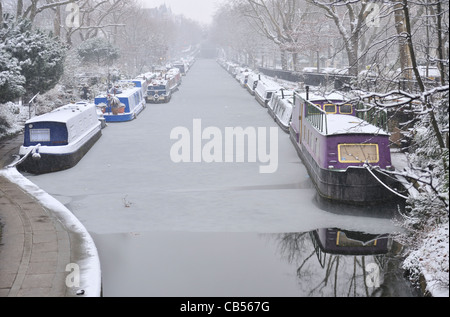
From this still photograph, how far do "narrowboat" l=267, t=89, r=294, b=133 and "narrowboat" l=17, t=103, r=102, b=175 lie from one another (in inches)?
466

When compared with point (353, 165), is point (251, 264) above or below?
below

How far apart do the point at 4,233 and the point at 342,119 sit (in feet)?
42.3

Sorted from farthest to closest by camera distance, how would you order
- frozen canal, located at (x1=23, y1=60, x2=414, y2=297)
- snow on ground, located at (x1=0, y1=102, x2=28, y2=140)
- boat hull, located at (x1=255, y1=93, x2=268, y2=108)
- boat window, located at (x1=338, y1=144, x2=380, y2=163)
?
boat hull, located at (x1=255, y1=93, x2=268, y2=108) < snow on ground, located at (x1=0, y1=102, x2=28, y2=140) < boat window, located at (x1=338, y1=144, x2=380, y2=163) < frozen canal, located at (x1=23, y1=60, x2=414, y2=297)

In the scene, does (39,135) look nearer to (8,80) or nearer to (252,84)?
(8,80)

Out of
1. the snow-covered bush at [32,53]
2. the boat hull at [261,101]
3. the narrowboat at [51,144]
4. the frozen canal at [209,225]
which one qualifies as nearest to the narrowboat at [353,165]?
the frozen canal at [209,225]

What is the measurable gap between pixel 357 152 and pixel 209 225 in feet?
18.0

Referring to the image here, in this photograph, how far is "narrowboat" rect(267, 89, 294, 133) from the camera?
30.1 meters

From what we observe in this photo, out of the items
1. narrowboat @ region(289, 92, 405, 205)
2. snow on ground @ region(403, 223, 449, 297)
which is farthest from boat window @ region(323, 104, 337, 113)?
snow on ground @ region(403, 223, 449, 297)

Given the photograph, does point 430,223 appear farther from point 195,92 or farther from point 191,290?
point 195,92

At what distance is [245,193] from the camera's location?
1834 cm

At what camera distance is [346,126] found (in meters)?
18.7

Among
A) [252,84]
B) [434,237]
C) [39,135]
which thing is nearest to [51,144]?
[39,135]

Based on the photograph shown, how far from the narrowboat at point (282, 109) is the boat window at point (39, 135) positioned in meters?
13.2

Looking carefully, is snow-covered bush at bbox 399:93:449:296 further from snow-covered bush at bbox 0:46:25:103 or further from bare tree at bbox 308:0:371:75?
snow-covered bush at bbox 0:46:25:103
